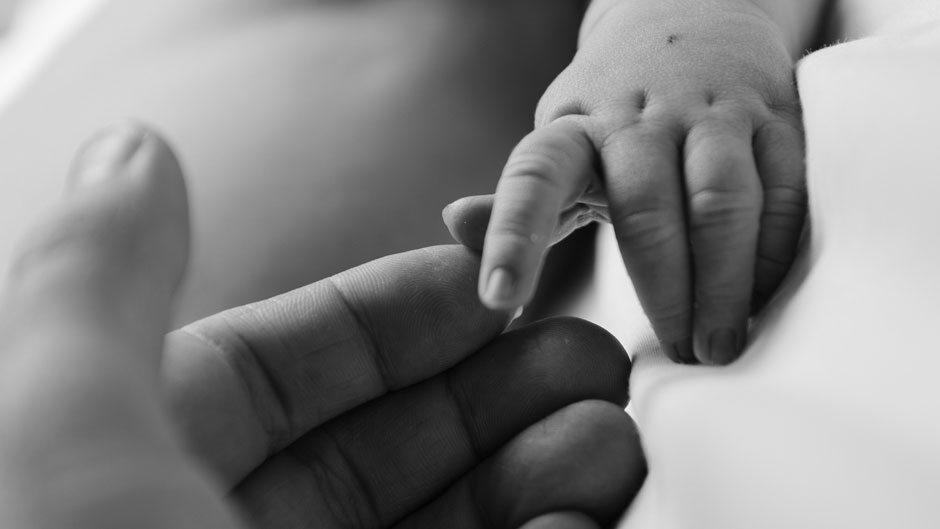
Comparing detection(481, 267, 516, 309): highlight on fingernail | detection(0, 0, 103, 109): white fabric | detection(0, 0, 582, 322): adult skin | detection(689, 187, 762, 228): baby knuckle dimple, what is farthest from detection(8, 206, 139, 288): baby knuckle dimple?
detection(0, 0, 103, 109): white fabric

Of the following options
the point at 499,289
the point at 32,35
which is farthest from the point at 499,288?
the point at 32,35

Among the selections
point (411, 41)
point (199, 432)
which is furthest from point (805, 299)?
point (411, 41)

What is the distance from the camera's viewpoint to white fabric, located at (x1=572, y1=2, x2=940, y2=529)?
293mm

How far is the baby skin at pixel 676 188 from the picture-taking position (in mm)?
441

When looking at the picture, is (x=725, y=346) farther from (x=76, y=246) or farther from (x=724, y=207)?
(x=76, y=246)

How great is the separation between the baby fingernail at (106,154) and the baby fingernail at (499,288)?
0.16 meters

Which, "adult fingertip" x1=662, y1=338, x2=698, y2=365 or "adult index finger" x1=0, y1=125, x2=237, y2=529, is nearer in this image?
"adult index finger" x1=0, y1=125, x2=237, y2=529

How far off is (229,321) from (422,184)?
32cm

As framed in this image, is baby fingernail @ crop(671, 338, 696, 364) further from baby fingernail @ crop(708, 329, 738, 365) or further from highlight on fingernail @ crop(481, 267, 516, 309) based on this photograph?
highlight on fingernail @ crop(481, 267, 516, 309)

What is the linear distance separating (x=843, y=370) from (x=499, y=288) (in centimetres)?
14

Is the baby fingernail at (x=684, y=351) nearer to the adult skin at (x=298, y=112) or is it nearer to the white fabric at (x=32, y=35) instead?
the adult skin at (x=298, y=112)

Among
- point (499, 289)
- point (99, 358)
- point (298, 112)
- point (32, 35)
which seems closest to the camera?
point (99, 358)

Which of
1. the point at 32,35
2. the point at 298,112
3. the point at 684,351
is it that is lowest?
the point at 684,351

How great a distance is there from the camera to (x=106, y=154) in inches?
13.8
